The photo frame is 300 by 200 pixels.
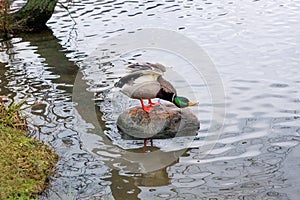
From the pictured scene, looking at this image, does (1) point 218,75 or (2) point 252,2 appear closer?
(1) point 218,75

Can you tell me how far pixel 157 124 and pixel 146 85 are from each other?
47 cm

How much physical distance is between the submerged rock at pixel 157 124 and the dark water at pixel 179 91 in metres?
0.13

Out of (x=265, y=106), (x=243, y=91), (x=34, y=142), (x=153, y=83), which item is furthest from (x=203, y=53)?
(x=34, y=142)

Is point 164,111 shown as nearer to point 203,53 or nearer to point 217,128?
point 217,128

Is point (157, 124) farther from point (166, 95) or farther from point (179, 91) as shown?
point (179, 91)

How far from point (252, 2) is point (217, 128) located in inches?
236

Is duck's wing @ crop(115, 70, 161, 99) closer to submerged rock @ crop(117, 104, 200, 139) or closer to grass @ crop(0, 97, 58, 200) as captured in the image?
submerged rock @ crop(117, 104, 200, 139)

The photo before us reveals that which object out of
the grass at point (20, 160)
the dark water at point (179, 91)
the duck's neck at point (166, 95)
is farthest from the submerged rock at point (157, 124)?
the grass at point (20, 160)

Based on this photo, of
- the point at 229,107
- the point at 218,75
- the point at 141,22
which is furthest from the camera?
the point at 141,22

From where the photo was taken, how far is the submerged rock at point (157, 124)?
6.02 m

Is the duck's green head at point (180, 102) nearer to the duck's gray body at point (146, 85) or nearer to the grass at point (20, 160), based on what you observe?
the duck's gray body at point (146, 85)

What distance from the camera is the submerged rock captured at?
6.02 m

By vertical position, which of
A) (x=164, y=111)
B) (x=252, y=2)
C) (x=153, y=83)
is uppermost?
(x=153, y=83)

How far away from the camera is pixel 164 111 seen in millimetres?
6203
